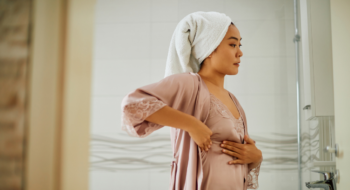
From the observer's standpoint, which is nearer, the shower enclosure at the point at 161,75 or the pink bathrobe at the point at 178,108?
the pink bathrobe at the point at 178,108

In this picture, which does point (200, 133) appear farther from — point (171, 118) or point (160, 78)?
point (160, 78)

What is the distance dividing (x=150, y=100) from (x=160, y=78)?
1.06m

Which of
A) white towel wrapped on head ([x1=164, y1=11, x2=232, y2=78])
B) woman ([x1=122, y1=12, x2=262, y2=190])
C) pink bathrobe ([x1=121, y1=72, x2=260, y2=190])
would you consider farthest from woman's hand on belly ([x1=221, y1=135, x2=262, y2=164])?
white towel wrapped on head ([x1=164, y1=11, x2=232, y2=78])

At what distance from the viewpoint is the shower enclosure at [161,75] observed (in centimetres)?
168

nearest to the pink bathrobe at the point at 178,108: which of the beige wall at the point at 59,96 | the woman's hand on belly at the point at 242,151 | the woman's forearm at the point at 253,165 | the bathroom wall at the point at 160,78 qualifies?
the woman's hand on belly at the point at 242,151

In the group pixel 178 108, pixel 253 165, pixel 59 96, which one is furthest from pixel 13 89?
pixel 253 165

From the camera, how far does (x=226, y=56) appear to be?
3.25 ft

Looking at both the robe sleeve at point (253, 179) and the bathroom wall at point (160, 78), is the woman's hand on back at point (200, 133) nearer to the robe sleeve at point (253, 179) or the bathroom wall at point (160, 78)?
the robe sleeve at point (253, 179)

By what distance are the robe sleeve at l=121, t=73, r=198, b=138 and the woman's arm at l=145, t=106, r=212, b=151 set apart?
2 cm

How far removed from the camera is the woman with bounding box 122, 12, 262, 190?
746mm

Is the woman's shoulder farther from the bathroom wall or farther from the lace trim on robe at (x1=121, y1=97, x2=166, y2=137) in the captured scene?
the bathroom wall

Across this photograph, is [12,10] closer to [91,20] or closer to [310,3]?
[91,20]

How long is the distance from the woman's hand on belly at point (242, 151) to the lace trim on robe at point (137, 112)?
26 cm

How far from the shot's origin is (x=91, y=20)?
217 mm
